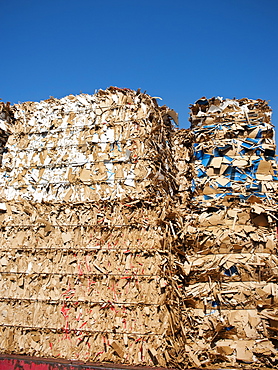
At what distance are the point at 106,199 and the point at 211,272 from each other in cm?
178

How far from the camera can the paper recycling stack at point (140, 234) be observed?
4184mm

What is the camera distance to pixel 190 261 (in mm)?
4668

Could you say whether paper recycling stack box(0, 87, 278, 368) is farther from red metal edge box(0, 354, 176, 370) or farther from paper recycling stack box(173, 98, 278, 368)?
red metal edge box(0, 354, 176, 370)

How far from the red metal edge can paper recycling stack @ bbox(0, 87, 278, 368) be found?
14 cm

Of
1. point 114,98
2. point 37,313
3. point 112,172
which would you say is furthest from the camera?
point 114,98

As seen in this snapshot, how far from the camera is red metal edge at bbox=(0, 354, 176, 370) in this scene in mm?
3822

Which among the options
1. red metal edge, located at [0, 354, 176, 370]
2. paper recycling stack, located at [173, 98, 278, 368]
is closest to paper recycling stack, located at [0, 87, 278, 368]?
paper recycling stack, located at [173, 98, 278, 368]

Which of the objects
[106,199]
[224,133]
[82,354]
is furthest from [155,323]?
[224,133]

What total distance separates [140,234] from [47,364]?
1.93m

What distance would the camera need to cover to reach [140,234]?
4449 millimetres

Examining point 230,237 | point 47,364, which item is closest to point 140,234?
point 230,237

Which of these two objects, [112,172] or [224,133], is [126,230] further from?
[224,133]

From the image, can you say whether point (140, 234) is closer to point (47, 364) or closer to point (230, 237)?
point (230, 237)

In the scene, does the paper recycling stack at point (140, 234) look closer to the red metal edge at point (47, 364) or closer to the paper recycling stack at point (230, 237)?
the paper recycling stack at point (230, 237)
